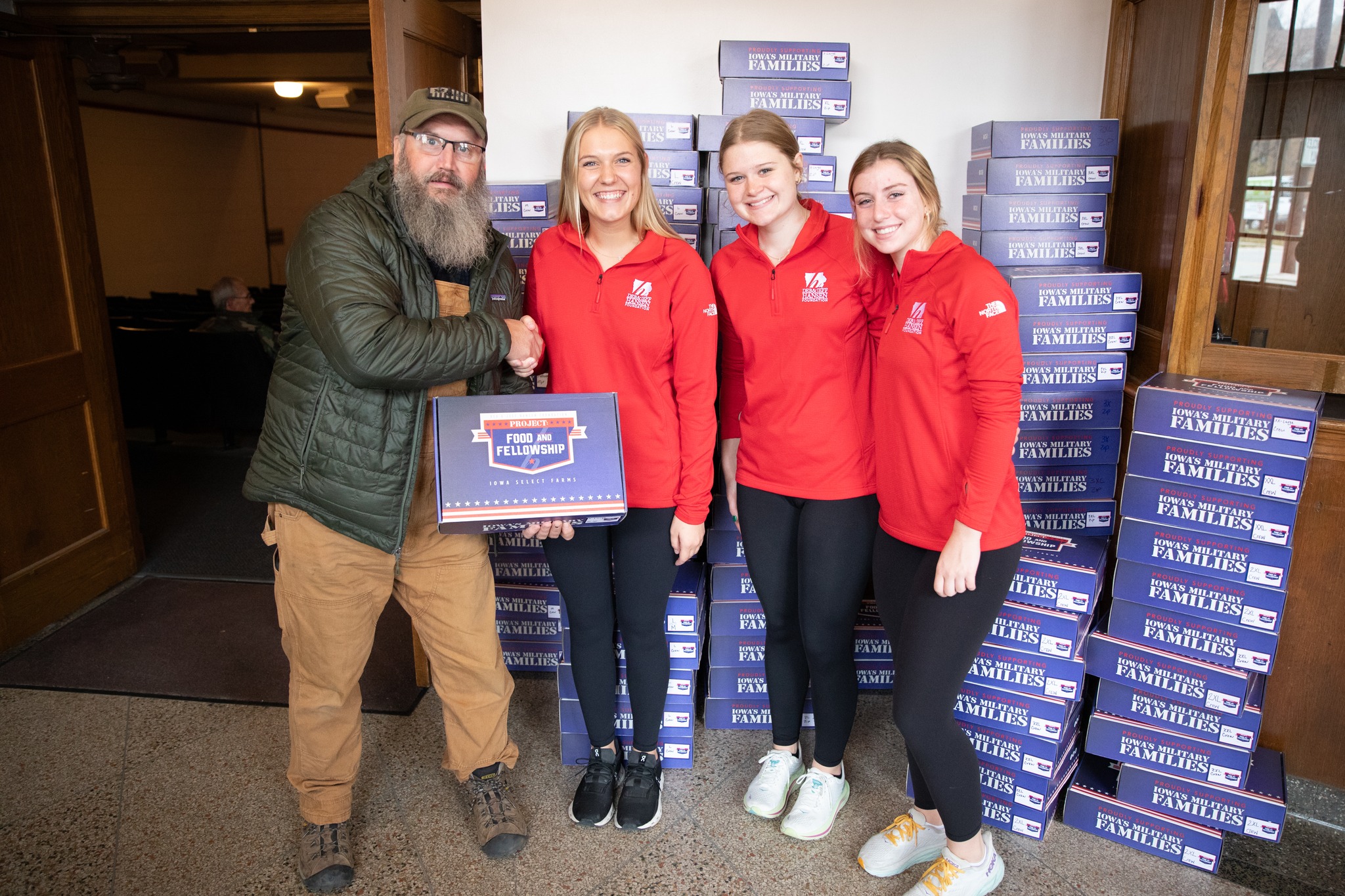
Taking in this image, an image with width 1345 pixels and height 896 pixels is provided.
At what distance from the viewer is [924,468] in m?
1.57

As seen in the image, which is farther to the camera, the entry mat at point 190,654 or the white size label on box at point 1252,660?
the entry mat at point 190,654

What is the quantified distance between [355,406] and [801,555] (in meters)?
0.96

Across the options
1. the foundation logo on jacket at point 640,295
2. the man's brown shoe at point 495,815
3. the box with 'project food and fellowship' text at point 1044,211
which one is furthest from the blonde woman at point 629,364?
the box with 'project food and fellowship' text at point 1044,211

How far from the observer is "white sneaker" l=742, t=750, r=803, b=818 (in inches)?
82.0

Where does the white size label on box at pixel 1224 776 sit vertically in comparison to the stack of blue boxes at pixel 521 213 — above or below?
below

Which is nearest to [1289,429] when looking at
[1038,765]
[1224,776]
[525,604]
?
[1224,776]

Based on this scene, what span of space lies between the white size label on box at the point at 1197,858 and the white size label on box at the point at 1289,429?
3.12ft

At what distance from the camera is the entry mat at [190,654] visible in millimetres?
2666

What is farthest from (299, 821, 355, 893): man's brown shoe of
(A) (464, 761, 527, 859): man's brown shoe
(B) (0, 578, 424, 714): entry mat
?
(B) (0, 578, 424, 714): entry mat

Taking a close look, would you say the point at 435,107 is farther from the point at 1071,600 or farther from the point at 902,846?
the point at 902,846

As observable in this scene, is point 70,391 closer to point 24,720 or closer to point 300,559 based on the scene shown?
point 24,720

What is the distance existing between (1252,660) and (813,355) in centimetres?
116

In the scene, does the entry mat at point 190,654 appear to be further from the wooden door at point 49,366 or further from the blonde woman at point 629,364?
the blonde woman at point 629,364

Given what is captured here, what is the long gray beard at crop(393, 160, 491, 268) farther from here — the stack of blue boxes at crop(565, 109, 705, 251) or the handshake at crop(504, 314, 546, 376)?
the stack of blue boxes at crop(565, 109, 705, 251)
